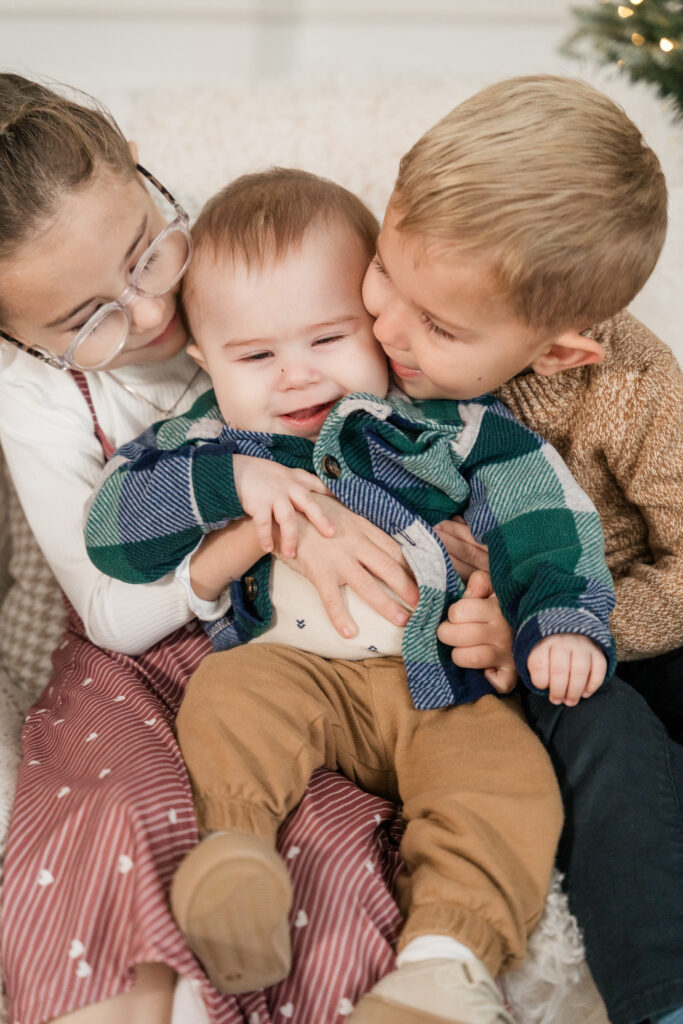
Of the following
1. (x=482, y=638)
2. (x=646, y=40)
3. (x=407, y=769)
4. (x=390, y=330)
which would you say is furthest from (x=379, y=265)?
(x=646, y=40)

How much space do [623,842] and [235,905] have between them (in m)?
0.40

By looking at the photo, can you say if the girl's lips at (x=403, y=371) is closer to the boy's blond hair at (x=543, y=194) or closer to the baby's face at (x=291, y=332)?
the baby's face at (x=291, y=332)

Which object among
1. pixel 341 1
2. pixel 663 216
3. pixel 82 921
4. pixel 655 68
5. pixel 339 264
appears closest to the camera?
pixel 82 921

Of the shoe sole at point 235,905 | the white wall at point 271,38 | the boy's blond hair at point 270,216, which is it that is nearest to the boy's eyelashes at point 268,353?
the boy's blond hair at point 270,216

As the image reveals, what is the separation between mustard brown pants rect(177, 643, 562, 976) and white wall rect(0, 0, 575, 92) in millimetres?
1658

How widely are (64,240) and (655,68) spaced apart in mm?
1115

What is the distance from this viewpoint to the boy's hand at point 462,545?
1.09 metres

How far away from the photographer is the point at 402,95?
57.4 inches

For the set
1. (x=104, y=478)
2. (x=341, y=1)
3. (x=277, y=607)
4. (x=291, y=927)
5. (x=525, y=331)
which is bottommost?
(x=291, y=927)

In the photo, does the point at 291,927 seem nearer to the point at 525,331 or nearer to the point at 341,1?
the point at 525,331

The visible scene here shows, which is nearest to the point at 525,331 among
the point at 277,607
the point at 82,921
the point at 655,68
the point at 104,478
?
the point at 277,607

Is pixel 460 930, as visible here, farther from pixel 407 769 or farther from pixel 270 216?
pixel 270 216

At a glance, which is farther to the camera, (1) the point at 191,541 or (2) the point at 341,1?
(2) the point at 341,1

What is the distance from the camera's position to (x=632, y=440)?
107 centimetres
